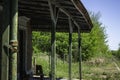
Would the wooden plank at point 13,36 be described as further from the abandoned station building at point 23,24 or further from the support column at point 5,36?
the support column at point 5,36

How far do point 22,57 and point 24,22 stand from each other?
1.59m

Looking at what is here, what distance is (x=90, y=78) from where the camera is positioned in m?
24.1

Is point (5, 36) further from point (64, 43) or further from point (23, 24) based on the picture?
point (64, 43)

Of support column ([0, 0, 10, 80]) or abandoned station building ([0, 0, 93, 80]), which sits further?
support column ([0, 0, 10, 80])

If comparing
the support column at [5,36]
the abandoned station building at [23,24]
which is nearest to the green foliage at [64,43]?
the abandoned station building at [23,24]

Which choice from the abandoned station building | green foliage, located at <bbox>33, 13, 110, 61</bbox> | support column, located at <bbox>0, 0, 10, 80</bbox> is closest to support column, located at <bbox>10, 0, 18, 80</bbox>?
the abandoned station building

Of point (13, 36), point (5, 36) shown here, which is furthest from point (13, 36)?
point (5, 36)

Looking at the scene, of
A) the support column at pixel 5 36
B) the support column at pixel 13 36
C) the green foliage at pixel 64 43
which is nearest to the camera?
the support column at pixel 13 36

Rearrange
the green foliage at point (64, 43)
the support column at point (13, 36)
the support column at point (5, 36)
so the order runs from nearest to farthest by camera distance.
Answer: the support column at point (13, 36), the support column at point (5, 36), the green foliage at point (64, 43)

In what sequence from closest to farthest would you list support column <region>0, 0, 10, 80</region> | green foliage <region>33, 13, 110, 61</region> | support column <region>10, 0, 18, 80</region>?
support column <region>10, 0, 18, 80</region> < support column <region>0, 0, 10, 80</region> < green foliage <region>33, 13, 110, 61</region>

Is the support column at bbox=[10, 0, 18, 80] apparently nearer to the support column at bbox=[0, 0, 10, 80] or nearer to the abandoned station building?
the abandoned station building

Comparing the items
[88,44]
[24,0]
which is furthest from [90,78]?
[88,44]

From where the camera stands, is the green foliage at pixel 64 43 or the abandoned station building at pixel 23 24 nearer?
the abandoned station building at pixel 23 24

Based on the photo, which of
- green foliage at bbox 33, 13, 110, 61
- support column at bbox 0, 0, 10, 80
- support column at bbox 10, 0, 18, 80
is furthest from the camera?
green foliage at bbox 33, 13, 110, 61
